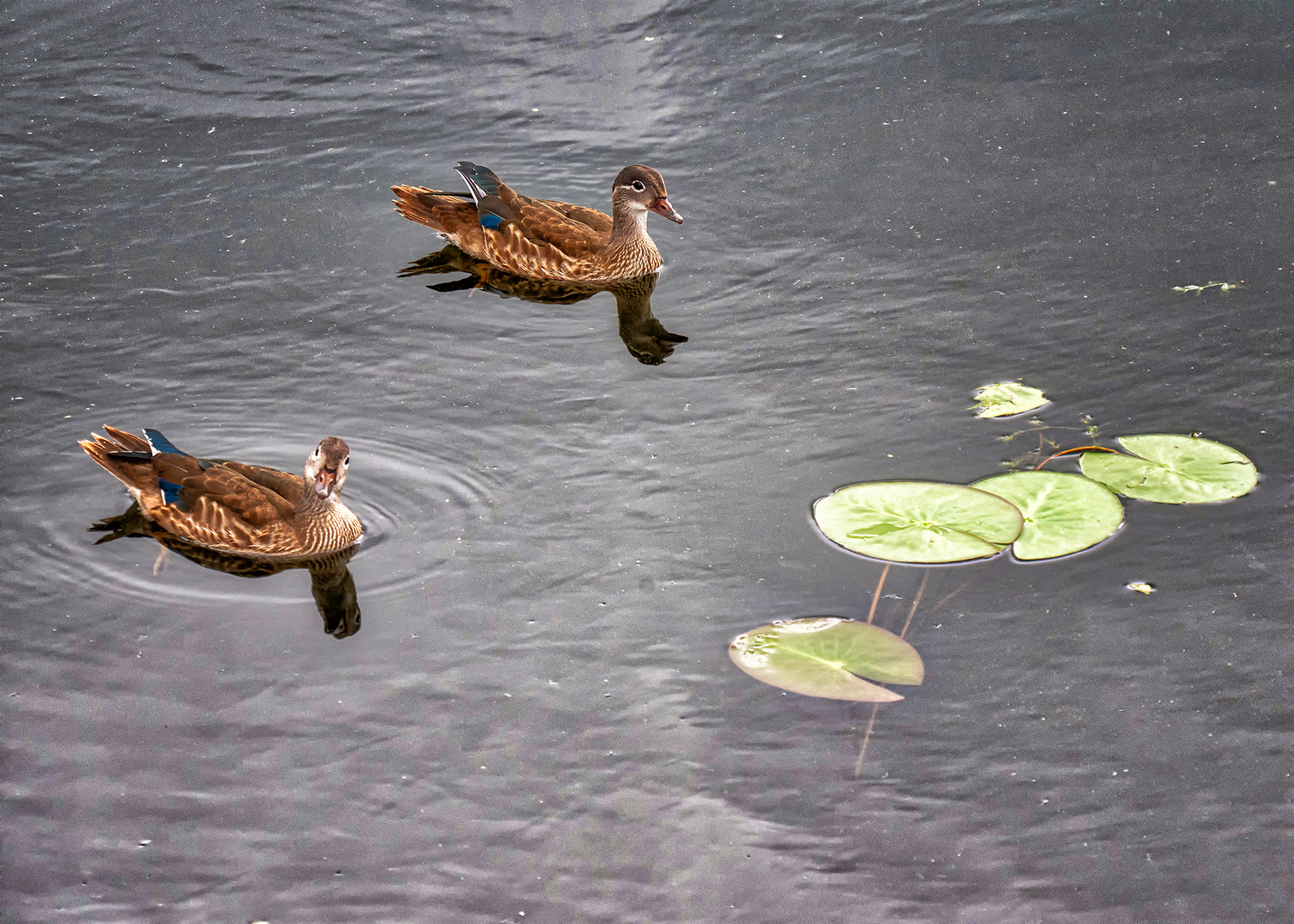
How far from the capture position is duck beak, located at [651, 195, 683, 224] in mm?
8148

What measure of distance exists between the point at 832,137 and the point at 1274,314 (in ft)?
11.6

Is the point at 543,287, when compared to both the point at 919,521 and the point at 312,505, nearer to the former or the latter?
the point at 312,505

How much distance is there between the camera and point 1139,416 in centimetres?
636

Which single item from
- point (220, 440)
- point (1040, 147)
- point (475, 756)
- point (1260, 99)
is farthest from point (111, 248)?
point (1260, 99)

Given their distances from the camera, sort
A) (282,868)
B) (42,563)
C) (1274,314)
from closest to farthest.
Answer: (282,868) < (42,563) < (1274,314)

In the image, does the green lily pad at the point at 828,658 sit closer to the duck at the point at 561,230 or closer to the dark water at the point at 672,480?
the dark water at the point at 672,480

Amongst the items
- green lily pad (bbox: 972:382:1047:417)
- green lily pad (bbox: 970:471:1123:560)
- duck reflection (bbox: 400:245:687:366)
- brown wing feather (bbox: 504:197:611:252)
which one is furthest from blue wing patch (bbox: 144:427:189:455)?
green lily pad (bbox: 972:382:1047:417)

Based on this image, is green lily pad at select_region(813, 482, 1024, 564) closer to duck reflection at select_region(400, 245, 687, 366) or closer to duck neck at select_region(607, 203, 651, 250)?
duck reflection at select_region(400, 245, 687, 366)

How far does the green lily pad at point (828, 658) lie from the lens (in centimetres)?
496

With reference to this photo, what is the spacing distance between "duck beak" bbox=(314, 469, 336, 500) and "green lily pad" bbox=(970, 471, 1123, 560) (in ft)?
8.94

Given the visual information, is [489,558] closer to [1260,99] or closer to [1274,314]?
[1274,314]

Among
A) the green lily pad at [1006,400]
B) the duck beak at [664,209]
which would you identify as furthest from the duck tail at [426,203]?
the green lily pad at [1006,400]

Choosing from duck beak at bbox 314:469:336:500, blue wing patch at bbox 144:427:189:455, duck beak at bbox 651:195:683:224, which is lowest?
duck beak at bbox 314:469:336:500

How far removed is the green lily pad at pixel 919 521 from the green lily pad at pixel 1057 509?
0.08 metres
